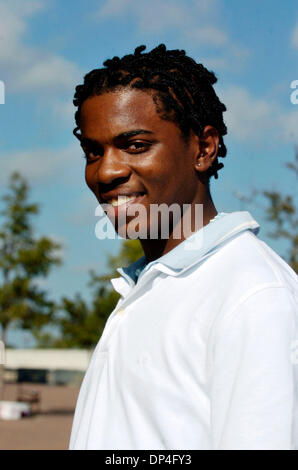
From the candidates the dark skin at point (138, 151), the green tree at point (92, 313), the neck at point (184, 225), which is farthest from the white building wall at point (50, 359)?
the dark skin at point (138, 151)

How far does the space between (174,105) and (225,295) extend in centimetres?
66

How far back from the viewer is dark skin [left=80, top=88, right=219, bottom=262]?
6.30 feet

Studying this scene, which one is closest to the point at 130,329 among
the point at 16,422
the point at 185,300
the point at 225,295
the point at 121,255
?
the point at 185,300

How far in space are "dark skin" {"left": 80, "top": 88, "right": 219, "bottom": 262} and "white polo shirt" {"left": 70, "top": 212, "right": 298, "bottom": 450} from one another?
178 millimetres

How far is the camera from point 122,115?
1.92m

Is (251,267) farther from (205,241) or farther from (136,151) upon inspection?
(136,151)

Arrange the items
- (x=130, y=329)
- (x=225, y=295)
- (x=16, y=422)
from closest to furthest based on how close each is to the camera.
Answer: (x=225, y=295)
(x=130, y=329)
(x=16, y=422)

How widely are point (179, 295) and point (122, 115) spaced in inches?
21.6

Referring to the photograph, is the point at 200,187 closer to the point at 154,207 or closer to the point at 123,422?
the point at 154,207

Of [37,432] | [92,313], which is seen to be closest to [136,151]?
[37,432]

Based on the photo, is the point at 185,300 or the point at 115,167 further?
the point at 115,167

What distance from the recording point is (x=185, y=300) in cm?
169

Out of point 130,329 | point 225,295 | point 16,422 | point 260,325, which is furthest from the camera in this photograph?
point 16,422

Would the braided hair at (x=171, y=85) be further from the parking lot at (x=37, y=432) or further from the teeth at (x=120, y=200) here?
the parking lot at (x=37, y=432)
